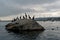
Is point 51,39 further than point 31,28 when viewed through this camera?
No

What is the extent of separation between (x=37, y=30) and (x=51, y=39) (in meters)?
21.1

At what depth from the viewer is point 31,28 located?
62469mm

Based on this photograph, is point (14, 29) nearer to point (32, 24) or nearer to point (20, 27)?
point (20, 27)

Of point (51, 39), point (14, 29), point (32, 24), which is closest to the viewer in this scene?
point (51, 39)

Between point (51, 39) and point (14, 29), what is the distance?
26.7m

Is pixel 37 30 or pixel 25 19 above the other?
pixel 25 19

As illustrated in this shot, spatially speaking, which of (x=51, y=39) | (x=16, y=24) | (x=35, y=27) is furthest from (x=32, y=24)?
(x=51, y=39)

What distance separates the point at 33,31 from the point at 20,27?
16.3 ft

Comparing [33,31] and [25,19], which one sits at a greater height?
[25,19]

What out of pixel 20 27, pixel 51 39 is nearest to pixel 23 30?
pixel 20 27

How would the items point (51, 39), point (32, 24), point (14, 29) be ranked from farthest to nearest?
point (14, 29) < point (32, 24) < point (51, 39)

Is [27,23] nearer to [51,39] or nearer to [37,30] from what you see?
[37,30]

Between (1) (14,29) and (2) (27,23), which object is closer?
(2) (27,23)

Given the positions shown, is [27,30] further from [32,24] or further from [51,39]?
[51,39]
